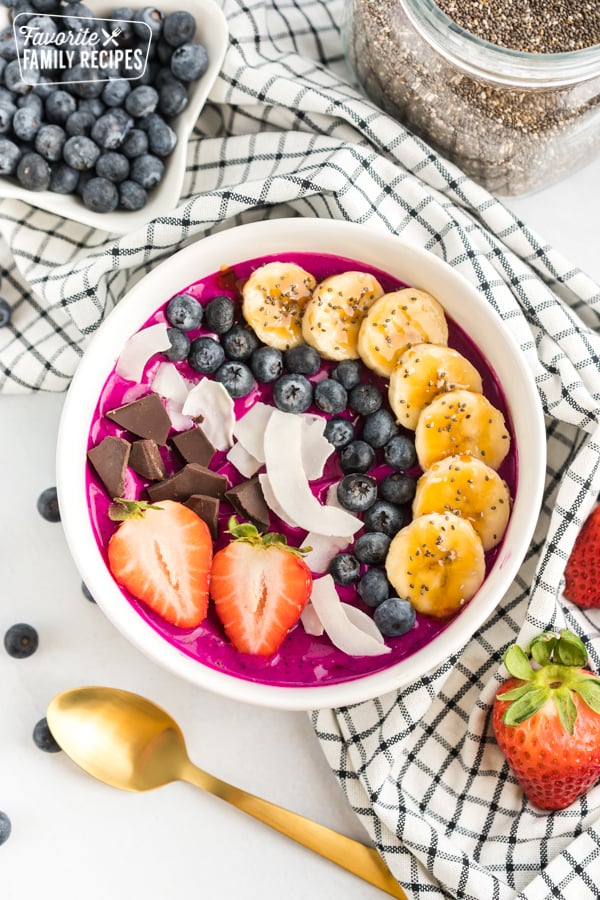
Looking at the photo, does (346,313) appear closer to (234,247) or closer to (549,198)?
(234,247)

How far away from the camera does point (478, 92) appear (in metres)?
1.62

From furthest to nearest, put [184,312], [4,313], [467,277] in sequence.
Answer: [4,313] < [467,277] < [184,312]

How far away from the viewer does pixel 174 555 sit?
59.8 inches

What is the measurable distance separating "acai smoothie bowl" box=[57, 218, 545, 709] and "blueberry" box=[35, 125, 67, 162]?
0.37 meters

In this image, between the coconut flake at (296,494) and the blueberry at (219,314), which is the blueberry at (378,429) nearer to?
the coconut flake at (296,494)

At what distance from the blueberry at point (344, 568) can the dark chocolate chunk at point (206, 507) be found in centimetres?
20

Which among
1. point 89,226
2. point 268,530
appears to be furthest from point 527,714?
point 89,226

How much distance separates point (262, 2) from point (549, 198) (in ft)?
2.24

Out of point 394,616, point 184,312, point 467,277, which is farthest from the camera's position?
point 467,277

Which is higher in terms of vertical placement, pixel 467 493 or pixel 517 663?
pixel 467 493

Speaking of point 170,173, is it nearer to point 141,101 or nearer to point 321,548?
point 141,101

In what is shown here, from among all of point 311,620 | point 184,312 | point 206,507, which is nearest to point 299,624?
point 311,620

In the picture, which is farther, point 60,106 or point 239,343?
point 60,106

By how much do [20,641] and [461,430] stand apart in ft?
2.98
